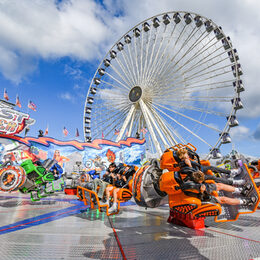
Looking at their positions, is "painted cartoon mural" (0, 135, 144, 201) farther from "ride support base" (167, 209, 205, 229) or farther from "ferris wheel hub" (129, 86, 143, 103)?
"ride support base" (167, 209, 205, 229)

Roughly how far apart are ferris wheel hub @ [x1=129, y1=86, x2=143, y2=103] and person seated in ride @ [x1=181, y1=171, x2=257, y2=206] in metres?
17.9

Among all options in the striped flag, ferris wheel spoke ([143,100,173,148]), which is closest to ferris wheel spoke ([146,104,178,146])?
ferris wheel spoke ([143,100,173,148])

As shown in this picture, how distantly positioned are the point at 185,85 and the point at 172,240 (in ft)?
56.5

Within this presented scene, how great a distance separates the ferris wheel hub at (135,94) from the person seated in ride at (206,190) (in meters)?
17.9

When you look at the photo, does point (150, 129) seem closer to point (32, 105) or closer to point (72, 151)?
point (72, 151)

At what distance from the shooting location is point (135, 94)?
21.0 m

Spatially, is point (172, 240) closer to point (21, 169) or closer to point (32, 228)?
point (32, 228)

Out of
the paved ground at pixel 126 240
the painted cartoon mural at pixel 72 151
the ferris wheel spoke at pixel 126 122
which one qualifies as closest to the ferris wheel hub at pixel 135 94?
the ferris wheel spoke at pixel 126 122

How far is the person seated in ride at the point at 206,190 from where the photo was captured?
99.0 inches

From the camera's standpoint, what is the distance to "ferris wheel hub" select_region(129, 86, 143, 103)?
20562 mm

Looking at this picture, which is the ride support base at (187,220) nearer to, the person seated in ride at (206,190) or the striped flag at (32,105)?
the person seated in ride at (206,190)

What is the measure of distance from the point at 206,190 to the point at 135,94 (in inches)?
747

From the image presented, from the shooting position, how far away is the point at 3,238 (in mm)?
2887

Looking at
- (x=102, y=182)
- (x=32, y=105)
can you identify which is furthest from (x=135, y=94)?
(x=102, y=182)
